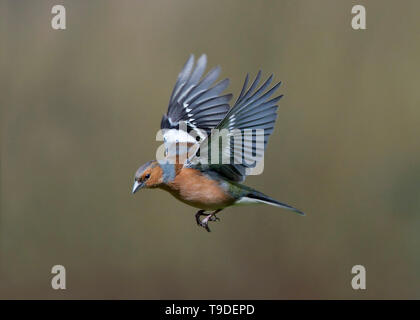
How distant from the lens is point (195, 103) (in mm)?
3367

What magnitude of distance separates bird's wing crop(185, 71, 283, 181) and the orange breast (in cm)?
6

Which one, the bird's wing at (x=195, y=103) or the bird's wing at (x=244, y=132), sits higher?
the bird's wing at (x=195, y=103)

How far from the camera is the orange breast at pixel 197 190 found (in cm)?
262

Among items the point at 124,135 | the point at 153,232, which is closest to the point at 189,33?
the point at 124,135

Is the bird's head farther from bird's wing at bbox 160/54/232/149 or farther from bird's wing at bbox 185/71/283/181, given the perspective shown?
bird's wing at bbox 160/54/232/149

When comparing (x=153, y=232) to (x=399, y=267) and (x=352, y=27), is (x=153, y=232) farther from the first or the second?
(x=352, y=27)

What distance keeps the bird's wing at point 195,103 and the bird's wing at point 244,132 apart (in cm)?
61

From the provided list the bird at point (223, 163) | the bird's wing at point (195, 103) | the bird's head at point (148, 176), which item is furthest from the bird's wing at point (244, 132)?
the bird's wing at point (195, 103)

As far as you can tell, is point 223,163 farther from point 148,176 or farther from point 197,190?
point 148,176

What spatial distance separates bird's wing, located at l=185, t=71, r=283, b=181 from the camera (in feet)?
8.06

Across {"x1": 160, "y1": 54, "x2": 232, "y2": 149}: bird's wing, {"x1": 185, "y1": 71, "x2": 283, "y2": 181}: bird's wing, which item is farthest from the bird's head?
{"x1": 160, "y1": 54, "x2": 232, "y2": 149}: bird's wing

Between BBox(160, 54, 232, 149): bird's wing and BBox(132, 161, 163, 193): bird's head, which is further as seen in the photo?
BBox(160, 54, 232, 149): bird's wing

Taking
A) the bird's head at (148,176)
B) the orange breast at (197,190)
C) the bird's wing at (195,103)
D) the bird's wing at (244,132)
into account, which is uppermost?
the bird's wing at (195,103)

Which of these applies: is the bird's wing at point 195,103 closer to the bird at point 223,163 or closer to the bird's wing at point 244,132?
the bird at point 223,163
